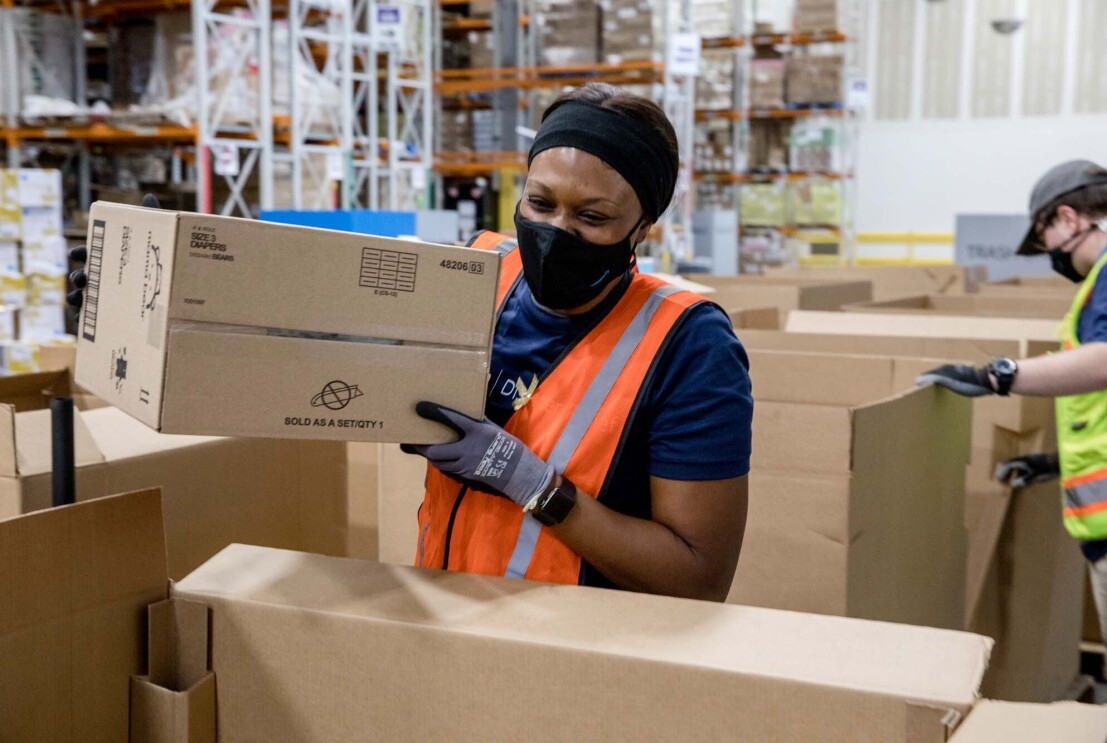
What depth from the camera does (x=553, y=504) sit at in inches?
57.0

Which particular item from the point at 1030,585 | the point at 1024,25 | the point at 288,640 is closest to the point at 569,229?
the point at 288,640

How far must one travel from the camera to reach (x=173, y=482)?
202 cm

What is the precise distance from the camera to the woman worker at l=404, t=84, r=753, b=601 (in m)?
1.53

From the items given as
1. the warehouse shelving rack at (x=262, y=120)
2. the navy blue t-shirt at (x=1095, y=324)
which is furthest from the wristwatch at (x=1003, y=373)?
the warehouse shelving rack at (x=262, y=120)

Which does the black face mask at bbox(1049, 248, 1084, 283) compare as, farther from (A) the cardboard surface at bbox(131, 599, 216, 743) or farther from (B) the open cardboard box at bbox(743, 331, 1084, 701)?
(A) the cardboard surface at bbox(131, 599, 216, 743)

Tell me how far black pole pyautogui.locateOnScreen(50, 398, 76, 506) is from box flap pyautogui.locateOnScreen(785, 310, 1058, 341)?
2749 millimetres

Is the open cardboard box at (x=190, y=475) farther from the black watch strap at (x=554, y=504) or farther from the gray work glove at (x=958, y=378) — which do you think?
the gray work glove at (x=958, y=378)

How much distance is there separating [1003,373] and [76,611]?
91.0 inches

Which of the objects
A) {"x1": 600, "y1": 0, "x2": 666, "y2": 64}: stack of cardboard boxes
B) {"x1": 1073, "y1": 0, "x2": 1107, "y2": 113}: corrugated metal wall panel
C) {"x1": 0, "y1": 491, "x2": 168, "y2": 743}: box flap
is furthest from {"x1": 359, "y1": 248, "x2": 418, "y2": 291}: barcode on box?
{"x1": 1073, "y1": 0, "x2": 1107, "y2": 113}: corrugated metal wall panel

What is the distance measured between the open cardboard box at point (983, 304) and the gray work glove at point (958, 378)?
179cm

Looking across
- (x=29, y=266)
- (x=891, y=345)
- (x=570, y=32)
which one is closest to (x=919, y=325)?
(x=891, y=345)

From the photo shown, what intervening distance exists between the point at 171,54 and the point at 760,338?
525 centimetres

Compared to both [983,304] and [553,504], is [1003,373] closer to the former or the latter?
[553,504]

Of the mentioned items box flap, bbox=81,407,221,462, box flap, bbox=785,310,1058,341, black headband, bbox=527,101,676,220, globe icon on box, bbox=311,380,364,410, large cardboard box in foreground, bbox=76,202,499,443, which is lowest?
box flap, bbox=81,407,221,462
